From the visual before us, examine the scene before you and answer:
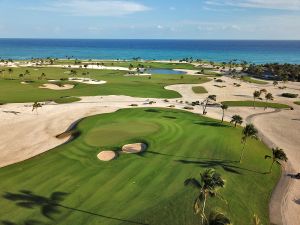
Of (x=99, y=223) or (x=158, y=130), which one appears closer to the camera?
(x=99, y=223)

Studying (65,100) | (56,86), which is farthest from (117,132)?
(56,86)

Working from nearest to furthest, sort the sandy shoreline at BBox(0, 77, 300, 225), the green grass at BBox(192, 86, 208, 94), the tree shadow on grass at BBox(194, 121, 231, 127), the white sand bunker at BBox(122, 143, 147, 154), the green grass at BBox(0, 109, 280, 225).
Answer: the green grass at BBox(0, 109, 280, 225)
the sandy shoreline at BBox(0, 77, 300, 225)
the white sand bunker at BBox(122, 143, 147, 154)
the tree shadow on grass at BBox(194, 121, 231, 127)
the green grass at BBox(192, 86, 208, 94)

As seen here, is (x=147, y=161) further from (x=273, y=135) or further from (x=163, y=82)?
(x=163, y=82)

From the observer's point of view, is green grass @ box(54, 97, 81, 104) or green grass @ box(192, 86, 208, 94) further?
green grass @ box(192, 86, 208, 94)

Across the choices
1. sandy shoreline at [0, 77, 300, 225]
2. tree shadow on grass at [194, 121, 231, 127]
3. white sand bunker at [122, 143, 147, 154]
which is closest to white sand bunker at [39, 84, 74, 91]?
sandy shoreline at [0, 77, 300, 225]

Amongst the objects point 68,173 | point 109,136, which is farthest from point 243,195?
point 109,136

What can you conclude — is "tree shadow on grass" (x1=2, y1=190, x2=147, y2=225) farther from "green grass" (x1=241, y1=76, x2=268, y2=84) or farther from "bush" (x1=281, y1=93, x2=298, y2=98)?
"green grass" (x1=241, y1=76, x2=268, y2=84)

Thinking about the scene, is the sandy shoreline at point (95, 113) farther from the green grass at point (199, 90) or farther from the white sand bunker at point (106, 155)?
the white sand bunker at point (106, 155)

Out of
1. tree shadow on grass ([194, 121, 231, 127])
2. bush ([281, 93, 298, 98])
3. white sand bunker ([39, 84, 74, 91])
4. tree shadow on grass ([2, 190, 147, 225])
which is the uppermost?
white sand bunker ([39, 84, 74, 91])
